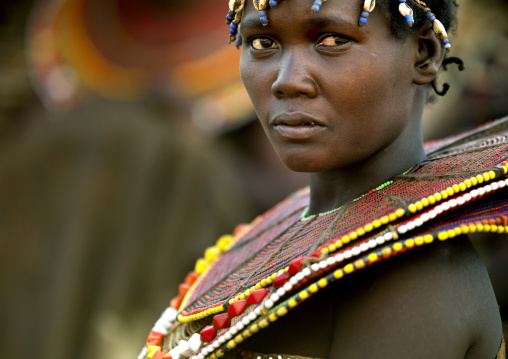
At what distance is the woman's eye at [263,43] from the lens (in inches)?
72.9

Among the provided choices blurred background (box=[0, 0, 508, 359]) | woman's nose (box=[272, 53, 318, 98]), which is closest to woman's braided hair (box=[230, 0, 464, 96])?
woman's nose (box=[272, 53, 318, 98])

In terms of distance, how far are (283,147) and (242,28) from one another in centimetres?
35

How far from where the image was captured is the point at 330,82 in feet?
5.68

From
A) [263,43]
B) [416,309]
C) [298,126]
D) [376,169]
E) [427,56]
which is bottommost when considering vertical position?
[416,309]

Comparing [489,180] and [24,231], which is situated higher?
[24,231]

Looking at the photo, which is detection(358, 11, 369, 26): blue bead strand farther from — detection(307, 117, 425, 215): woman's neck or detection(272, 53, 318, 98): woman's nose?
detection(307, 117, 425, 215): woman's neck

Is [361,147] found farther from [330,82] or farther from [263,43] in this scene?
[263,43]

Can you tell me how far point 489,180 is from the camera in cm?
167

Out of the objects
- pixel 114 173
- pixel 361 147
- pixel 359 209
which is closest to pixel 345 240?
pixel 359 209

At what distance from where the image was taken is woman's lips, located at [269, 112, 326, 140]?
1.77 metres

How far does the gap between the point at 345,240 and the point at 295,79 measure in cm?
42

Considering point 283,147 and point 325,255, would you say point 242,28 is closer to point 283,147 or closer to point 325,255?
point 283,147

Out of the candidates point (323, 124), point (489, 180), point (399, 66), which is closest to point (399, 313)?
point (489, 180)

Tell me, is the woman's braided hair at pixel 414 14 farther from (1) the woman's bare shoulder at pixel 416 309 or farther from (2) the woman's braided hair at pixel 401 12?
(1) the woman's bare shoulder at pixel 416 309
